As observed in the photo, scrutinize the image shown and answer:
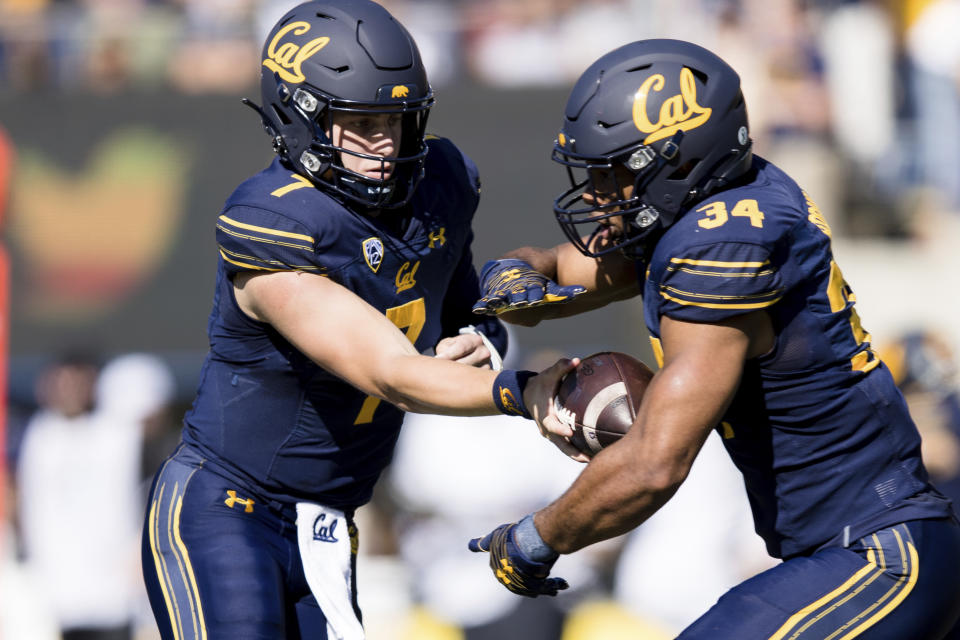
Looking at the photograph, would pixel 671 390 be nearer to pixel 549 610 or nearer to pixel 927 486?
pixel 927 486

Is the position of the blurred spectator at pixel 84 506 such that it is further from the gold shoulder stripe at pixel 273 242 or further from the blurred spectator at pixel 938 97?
the blurred spectator at pixel 938 97

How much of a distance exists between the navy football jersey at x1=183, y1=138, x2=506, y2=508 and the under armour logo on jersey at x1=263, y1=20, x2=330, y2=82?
254mm

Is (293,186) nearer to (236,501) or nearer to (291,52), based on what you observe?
(291,52)

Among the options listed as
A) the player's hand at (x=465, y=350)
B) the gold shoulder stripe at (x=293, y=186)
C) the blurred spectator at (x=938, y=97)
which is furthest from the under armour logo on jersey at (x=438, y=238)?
the blurred spectator at (x=938, y=97)

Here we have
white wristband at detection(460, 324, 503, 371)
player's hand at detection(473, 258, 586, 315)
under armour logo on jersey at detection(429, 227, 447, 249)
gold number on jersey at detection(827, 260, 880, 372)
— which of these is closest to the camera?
gold number on jersey at detection(827, 260, 880, 372)

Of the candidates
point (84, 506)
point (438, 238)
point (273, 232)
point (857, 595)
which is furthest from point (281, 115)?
point (84, 506)

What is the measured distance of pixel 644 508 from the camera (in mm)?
2869

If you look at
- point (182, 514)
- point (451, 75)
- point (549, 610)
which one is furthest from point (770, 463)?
point (451, 75)

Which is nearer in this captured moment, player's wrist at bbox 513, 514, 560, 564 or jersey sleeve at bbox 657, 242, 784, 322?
jersey sleeve at bbox 657, 242, 784, 322

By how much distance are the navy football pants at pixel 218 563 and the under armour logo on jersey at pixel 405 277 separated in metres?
0.71

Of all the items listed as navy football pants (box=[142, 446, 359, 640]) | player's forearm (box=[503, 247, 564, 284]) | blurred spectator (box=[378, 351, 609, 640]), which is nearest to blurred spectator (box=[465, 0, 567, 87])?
blurred spectator (box=[378, 351, 609, 640])

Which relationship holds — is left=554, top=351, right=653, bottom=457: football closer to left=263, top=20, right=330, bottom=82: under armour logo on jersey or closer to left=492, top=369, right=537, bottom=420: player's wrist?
left=492, top=369, right=537, bottom=420: player's wrist

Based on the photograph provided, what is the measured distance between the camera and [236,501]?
134 inches

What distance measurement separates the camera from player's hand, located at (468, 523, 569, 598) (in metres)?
3.05
